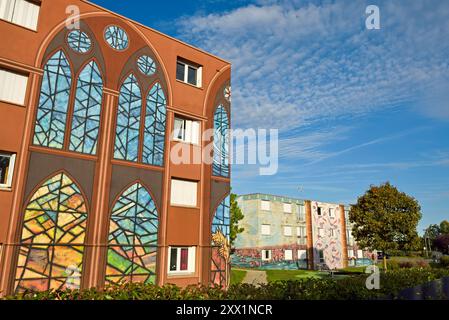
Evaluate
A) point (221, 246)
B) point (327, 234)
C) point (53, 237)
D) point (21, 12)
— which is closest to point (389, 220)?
point (221, 246)

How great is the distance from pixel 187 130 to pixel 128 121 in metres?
3.29

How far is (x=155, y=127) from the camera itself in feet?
51.3

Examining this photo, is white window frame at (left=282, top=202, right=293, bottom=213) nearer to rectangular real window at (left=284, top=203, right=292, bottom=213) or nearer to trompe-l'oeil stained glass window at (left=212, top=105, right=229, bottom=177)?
rectangular real window at (left=284, top=203, right=292, bottom=213)

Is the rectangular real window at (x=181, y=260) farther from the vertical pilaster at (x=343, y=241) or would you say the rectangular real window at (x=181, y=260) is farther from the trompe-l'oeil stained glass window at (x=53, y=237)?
the vertical pilaster at (x=343, y=241)

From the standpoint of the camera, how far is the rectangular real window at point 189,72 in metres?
17.6

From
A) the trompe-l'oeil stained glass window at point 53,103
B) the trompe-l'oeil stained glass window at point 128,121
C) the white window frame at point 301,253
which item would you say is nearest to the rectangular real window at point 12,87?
the trompe-l'oeil stained glass window at point 53,103

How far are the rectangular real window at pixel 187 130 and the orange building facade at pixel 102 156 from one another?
54 millimetres

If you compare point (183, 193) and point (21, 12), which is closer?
point (21, 12)

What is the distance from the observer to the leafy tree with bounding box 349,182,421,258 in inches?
1122

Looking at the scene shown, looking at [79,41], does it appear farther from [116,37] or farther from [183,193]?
[183,193]

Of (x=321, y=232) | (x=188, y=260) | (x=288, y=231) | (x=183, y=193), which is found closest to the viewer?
(x=188, y=260)

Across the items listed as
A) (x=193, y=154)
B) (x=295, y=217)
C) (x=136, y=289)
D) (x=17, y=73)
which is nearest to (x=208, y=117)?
(x=193, y=154)

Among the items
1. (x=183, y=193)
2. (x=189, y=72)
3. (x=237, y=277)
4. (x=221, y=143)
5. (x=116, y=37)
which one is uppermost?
(x=116, y=37)

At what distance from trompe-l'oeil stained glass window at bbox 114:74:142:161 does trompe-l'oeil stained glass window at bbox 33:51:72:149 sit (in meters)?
2.16
